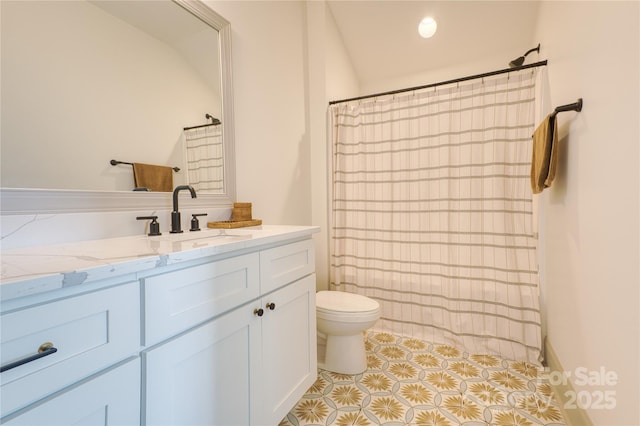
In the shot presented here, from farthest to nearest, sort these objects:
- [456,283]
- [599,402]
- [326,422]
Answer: [456,283] < [326,422] < [599,402]

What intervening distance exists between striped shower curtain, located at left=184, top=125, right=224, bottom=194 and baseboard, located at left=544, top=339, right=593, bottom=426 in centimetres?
191

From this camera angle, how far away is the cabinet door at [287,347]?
3.52ft

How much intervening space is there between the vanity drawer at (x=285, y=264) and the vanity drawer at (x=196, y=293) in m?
0.04

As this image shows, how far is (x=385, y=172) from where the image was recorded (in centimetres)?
215

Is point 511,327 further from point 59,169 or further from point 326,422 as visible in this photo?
point 59,169

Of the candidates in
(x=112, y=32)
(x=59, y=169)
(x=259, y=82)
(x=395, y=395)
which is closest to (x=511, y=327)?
(x=395, y=395)

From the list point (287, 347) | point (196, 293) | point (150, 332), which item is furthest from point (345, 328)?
point (150, 332)

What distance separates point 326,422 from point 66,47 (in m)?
1.83

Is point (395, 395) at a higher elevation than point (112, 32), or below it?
below

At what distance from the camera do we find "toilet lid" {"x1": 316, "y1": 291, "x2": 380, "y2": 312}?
1644 mm

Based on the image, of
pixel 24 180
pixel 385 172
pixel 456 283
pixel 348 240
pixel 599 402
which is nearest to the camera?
pixel 24 180

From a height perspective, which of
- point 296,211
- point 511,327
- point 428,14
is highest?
point 428,14

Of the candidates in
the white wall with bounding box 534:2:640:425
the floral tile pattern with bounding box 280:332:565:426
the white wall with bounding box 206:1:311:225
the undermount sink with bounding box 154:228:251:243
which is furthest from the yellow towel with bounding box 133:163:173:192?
the white wall with bounding box 534:2:640:425

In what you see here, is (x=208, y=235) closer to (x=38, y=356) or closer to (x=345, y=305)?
(x=38, y=356)
